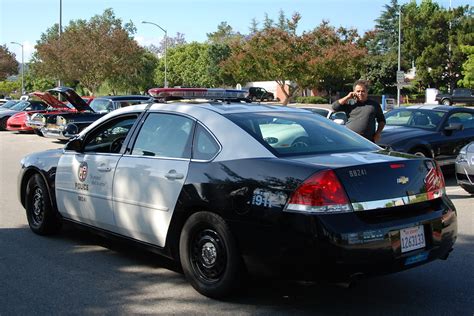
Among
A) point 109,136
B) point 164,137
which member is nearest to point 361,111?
point 109,136

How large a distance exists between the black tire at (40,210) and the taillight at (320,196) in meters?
3.34

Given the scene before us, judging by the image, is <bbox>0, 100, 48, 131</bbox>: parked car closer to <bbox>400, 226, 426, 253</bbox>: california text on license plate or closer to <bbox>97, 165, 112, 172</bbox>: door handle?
<bbox>97, 165, 112, 172</bbox>: door handle

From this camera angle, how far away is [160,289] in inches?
183

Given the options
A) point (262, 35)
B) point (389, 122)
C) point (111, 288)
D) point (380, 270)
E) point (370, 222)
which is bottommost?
point (111, 288)

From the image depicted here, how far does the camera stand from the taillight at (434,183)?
166 inches

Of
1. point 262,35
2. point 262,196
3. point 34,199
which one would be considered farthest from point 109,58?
point 262,196

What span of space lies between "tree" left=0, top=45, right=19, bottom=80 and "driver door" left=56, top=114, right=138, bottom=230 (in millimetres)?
82499

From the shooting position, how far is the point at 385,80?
60.8 m

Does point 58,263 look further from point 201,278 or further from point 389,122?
point 389,122

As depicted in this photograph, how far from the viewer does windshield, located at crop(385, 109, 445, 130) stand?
10953 mm

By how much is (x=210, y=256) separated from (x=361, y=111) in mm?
4606

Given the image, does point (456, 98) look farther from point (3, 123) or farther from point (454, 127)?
point (454, 127)

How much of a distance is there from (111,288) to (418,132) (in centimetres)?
762

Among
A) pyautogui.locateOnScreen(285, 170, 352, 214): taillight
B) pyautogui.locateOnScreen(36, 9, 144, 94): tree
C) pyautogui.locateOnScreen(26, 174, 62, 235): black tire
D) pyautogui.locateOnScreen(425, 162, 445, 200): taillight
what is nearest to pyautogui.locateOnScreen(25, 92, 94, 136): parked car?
pyautogui.locateOnScreen(26, 174, 62, 235): black tire
